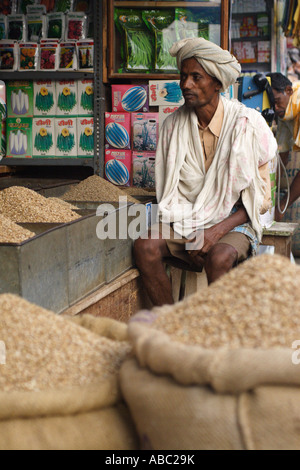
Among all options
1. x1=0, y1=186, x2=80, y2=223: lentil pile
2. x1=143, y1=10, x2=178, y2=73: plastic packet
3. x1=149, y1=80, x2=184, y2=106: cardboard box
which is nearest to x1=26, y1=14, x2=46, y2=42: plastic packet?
x1=143, y1=10, x2=178, y2=73: plastic packet

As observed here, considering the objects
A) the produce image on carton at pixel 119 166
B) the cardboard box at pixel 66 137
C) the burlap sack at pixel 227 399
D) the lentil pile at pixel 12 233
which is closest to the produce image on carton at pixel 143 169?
the produce image on carton at pixel 119 166

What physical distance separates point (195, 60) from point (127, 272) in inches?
38.7

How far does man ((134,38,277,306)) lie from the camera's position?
252 cm

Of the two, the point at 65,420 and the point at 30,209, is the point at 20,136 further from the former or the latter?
the point at 65,420

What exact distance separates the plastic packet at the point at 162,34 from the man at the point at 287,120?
2.55ft

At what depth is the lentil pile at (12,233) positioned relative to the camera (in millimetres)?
1849

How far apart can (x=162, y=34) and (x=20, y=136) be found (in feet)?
3.42

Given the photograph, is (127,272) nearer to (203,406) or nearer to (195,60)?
(195,60)

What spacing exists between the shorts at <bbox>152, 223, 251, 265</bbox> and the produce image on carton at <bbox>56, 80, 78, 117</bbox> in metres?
1.21

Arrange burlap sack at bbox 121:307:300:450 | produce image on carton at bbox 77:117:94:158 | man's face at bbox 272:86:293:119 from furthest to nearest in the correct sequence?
man's face at bbox 272:86:293:119 < produce image on carton at bbox 77:117:94:158 < burlap sack at bbox 121:307:300:450

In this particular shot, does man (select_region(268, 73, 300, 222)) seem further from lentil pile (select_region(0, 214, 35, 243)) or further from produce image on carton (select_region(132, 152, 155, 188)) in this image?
lentil pile (select_region(0, 214, 35, 243))

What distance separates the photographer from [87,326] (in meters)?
1.42
